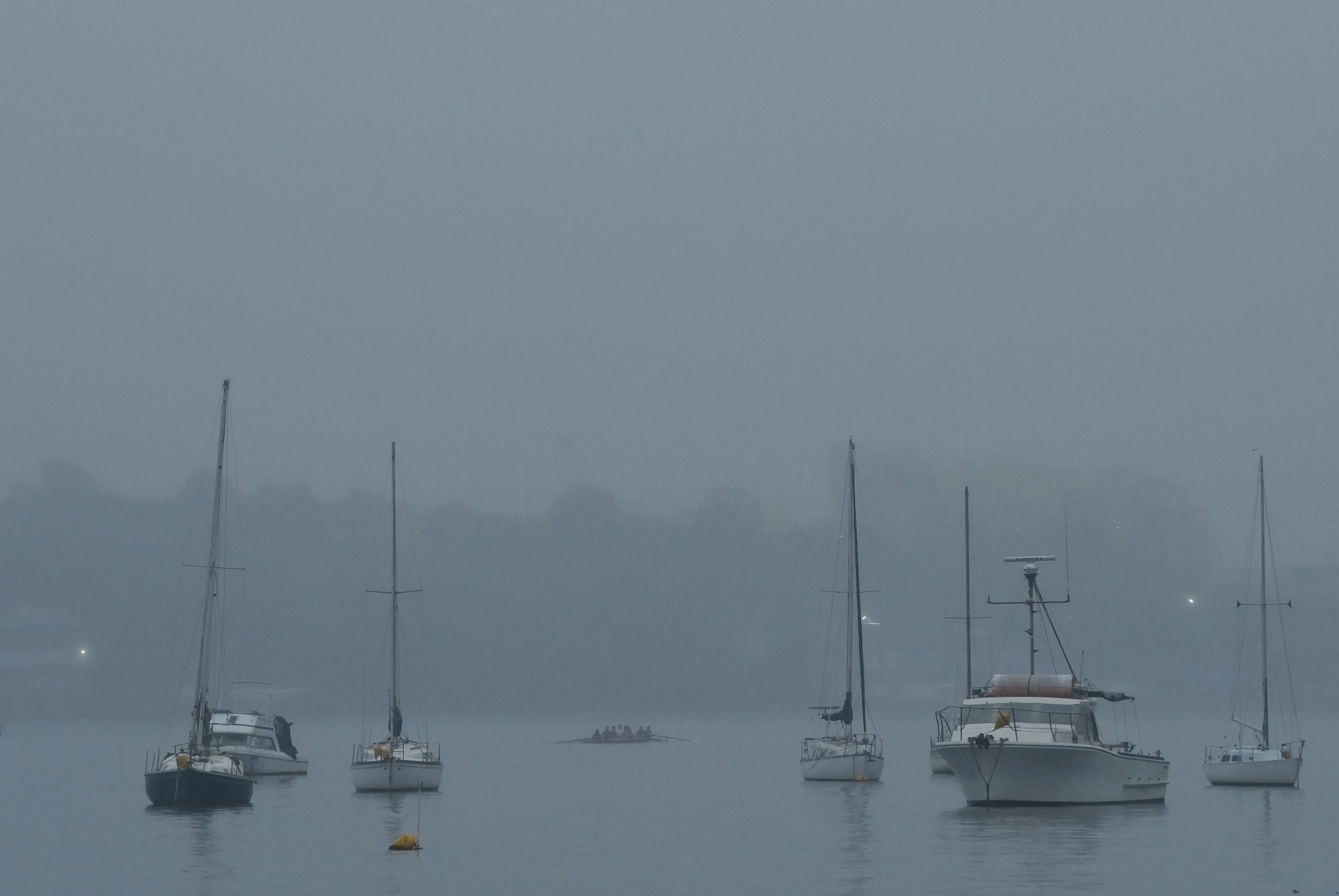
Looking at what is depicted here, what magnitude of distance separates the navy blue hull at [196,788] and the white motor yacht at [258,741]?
71.7 ft

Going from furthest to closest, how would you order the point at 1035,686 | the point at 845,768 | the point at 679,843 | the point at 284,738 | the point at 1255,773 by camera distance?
the point at 284,738, the point at 845,768, the point at 1255,773, the point at 1035,686, the point at 679,843

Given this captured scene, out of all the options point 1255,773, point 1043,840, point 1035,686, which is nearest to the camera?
point 1043,840

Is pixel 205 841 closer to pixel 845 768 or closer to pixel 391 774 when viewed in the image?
pixel 391 774

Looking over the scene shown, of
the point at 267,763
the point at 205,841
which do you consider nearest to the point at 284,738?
the point at 267,763

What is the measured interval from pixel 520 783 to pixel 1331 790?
→ 5080 centimetres

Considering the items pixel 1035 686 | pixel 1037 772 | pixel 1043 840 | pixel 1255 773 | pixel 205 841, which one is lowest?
pixel 205 841

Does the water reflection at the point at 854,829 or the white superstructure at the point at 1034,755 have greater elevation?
the white superstructure at the point at 1034,755

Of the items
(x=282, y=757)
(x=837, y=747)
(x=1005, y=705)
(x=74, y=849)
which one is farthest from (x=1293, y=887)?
(x=282, y=757)

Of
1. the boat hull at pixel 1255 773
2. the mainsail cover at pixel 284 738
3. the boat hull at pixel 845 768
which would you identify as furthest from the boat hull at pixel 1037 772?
the mainsail cover at pixel 284 738

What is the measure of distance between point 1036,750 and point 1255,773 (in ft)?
108

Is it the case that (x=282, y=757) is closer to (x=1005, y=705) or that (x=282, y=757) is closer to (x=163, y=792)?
(x=163, y=792)

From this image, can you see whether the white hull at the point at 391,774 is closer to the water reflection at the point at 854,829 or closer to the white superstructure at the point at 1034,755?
the water reflection at the point at 854,829

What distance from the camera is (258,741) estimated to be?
111125mm

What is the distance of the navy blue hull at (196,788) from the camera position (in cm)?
7331
